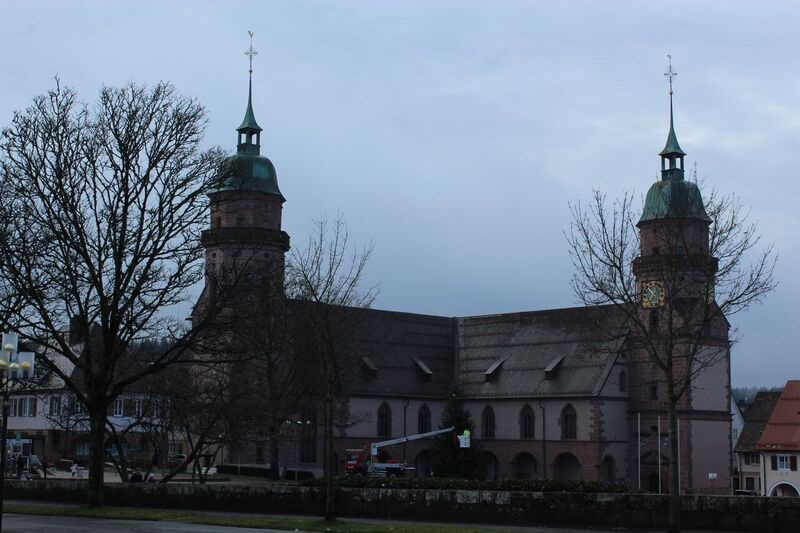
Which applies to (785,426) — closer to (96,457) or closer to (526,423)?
(526,423)

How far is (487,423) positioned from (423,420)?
17.5 feet

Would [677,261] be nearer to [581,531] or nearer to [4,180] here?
[581,531]

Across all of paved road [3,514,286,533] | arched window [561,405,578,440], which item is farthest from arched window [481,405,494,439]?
paved road [3,514,286,533]

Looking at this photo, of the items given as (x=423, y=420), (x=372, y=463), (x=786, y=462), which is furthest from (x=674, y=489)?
(x=786, y=462)

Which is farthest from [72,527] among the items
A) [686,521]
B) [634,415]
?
[634,415]

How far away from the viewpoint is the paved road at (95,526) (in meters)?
26.3

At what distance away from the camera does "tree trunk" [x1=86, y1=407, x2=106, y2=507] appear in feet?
115

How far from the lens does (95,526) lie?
27.9 meters

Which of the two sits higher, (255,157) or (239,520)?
(255,157)

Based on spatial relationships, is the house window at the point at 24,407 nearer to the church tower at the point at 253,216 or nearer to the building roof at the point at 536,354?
the church tower at the point at 253,216

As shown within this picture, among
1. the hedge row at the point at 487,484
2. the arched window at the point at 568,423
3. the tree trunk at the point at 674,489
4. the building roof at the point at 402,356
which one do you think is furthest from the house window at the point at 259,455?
the tree trunk at the point at 674,489

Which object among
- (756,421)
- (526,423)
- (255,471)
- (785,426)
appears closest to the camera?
(255,471)

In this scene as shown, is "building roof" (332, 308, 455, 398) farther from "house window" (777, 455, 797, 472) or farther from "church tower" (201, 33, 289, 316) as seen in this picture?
"house window" (777, 455, 797, 472)

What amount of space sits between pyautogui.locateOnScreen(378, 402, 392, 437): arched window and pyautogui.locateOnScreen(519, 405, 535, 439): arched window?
1017 centimetres
